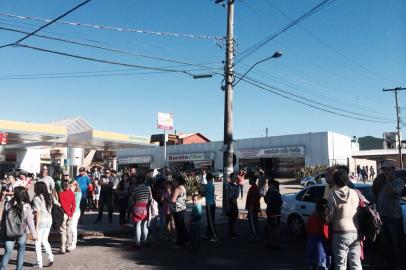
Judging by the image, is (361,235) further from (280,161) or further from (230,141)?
(280,161)

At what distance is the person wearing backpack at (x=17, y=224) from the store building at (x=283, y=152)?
34.8 metres

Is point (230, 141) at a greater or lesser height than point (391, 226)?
greater

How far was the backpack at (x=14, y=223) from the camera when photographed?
22.3ft

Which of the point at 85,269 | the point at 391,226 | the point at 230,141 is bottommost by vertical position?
the point at 85,269

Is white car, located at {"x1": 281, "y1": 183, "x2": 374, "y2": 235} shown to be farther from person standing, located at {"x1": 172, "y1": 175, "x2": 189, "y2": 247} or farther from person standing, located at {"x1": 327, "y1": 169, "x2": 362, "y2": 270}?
person standing, located at {"x1": 327, "y1": 169, "x2": 362, "y2": 270}

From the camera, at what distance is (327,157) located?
4059cm

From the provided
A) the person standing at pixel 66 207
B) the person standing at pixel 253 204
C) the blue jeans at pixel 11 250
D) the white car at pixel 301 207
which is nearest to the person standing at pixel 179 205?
the person standing at pixel 253 204

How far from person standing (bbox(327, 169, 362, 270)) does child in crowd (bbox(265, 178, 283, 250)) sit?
362 cm

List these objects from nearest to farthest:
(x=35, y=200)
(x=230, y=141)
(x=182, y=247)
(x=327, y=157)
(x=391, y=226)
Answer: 1. (x=391, y=226)
2. (x=35, y=200)
3. (x=182, y=247)
4. (x=230, y=141)
5. (x=327, y=157)

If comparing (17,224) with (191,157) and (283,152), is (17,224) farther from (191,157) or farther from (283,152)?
(191,157)

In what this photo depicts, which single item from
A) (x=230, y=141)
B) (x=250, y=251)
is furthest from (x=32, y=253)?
(x=230, y=141)

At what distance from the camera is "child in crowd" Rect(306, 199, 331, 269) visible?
235 inches

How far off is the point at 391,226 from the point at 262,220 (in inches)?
308

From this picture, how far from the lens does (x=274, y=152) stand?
4425cm
